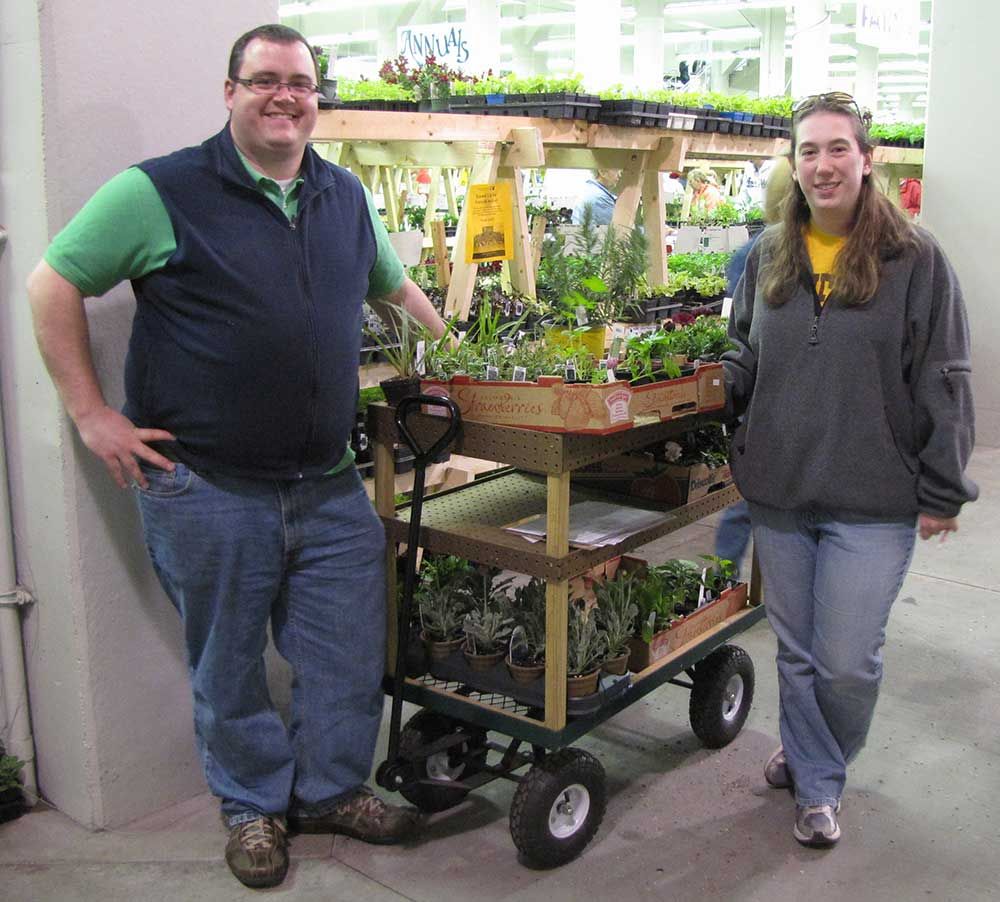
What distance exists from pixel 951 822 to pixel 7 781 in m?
2.20

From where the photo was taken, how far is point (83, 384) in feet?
7.20

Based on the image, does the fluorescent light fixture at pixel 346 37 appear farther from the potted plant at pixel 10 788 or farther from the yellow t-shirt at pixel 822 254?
the potted plant at pixel 10 788

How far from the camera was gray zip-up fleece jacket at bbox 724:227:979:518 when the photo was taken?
2.29m

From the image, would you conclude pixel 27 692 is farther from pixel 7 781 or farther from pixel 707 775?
pixel 707 775

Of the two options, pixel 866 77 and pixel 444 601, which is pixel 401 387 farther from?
pixel 866 77

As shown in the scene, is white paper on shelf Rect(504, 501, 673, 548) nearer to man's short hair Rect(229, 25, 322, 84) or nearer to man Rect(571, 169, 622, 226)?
man's short hair Rect(229, 25, 322, 84)

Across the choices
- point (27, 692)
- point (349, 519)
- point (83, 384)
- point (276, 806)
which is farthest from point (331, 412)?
point (27, 692)

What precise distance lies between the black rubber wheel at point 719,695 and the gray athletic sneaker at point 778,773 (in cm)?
19

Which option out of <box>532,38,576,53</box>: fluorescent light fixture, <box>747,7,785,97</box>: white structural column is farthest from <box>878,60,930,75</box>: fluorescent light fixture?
<box>532,38,576,53</box>: fluorescent light fixture

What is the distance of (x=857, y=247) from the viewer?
2.34 metres

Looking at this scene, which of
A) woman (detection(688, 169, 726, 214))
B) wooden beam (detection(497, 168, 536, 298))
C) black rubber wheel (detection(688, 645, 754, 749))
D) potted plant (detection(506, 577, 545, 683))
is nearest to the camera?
potted plant (detection(506, 577, 545, 683))

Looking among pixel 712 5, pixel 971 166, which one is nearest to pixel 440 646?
pixel 971 166

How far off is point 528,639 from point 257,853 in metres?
0.73

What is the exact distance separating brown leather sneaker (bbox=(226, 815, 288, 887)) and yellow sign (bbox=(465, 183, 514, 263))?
256cm
